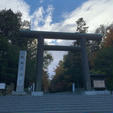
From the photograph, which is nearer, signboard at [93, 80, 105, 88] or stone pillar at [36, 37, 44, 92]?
stone pillar at [36, 37, 44, 92]

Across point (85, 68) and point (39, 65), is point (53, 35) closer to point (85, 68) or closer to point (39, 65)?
point (39, 65)

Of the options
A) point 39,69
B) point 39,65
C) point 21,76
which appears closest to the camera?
point 21,76

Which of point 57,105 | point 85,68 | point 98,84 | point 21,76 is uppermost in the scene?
point 85,68

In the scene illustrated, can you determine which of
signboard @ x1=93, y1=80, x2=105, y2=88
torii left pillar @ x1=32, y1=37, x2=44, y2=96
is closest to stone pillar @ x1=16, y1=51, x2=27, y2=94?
torii left pillar @ x1=32, y1=37, x2=44, y2=96

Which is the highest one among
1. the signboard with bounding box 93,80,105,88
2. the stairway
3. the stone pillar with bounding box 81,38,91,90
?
the stone pillar with bounding box 81,38,91,90

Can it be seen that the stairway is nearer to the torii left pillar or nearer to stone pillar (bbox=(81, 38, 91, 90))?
the torii left pillar

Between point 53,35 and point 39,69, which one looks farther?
point 53,35

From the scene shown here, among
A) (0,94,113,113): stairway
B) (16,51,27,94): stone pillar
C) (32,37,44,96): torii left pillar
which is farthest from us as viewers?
(32,37,44,96): torii left pillar

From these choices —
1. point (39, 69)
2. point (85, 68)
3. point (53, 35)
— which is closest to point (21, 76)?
point (39, 69)

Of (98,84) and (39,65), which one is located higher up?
(39,65)

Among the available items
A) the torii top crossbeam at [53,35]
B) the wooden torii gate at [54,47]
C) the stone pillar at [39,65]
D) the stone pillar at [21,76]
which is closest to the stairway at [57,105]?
the stone pillar at [21,76]

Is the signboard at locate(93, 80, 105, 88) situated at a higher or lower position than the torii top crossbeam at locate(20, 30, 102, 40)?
lower

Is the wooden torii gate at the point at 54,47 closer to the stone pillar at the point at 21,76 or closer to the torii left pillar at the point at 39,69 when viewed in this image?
the torii left pillar at the point at 39,69

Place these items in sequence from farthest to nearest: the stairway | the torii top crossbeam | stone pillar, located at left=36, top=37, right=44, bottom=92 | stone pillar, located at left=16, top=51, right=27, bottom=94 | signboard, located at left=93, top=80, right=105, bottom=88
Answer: signboard, located at left=93, top=80, right=105, bottom=88
the torii top crossbeam
stone pillar, located at left=36, top=37, right=44, bottom=92
stone pillar, located at left=16, top=51, right=27, bottom=94
the stairway
